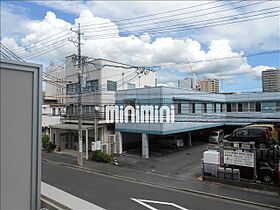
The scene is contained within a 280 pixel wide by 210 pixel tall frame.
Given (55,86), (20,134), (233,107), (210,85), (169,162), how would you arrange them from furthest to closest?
(55,86), (233,107), (210,85), (169,162), (20,134)

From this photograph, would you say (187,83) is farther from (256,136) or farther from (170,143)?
(256,136)

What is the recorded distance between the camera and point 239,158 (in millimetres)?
15188

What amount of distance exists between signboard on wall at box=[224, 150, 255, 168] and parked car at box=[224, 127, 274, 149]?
10.8 feet

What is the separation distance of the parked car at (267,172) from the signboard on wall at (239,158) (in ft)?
1.56

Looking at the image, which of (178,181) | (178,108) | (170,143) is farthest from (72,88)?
(178,181)

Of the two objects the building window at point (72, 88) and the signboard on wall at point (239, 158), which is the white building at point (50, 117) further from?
the signboard on wall at point (239, 158)

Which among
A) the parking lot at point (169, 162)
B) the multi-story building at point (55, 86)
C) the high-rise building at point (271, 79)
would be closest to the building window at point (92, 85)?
the parking lot at point (169, 162)

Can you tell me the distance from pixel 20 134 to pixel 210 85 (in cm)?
2776

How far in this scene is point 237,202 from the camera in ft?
41.0

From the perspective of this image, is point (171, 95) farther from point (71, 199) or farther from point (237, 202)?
point (71, 199)

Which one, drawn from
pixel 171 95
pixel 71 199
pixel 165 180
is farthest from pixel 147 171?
pixel 71 199

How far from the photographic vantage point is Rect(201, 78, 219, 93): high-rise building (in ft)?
94.8

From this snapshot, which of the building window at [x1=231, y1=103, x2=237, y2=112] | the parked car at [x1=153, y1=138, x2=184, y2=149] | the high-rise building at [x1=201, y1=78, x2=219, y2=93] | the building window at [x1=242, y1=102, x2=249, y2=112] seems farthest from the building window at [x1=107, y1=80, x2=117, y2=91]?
the building window at [x1=242, y1=102, x2=249, y2=112]

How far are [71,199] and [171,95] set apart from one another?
1869cm
